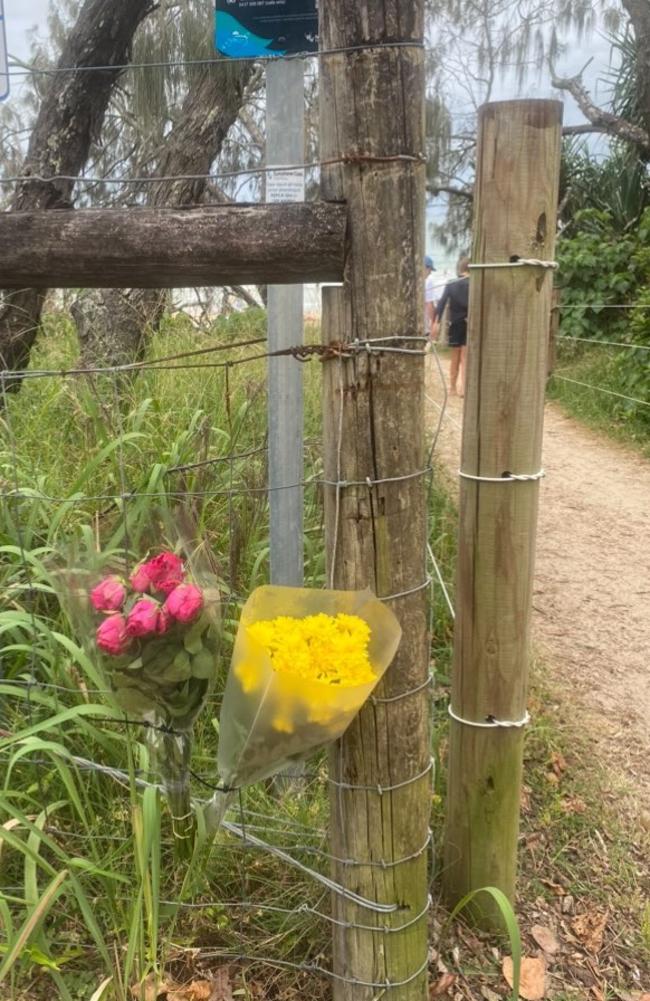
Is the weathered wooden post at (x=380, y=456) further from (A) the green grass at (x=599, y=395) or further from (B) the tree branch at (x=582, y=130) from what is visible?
(B) the tree branch at (x=582, y=130)

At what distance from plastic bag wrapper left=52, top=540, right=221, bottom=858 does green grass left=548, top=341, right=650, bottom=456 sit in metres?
6.37

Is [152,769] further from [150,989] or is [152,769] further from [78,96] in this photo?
[78,96]

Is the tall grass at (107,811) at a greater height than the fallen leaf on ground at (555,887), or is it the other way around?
the tall grass at (107,811)

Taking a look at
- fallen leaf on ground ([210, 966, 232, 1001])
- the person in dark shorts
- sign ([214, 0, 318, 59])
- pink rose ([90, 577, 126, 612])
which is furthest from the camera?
the person in dark shorts

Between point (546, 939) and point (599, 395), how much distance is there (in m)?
7.24

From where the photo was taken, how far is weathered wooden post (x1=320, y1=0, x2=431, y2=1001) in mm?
1479

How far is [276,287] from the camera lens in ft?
7.55

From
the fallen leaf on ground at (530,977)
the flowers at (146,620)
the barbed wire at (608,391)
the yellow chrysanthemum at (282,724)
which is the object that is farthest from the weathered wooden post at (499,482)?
the barbed wire at (608,391)

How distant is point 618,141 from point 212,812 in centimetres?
1124

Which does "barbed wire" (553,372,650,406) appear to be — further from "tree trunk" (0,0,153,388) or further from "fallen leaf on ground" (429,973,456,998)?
"fallen leaf on ground" (429,973,456,998)

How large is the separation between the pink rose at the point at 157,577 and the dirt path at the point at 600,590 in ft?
6.43

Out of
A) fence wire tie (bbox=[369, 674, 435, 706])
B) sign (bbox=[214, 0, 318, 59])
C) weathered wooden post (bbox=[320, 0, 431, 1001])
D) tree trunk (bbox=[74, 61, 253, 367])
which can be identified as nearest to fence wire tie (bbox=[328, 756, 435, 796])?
weathered wooden post (bbox=[320, 0, 431, 1001])

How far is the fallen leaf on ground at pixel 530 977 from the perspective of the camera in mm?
2057

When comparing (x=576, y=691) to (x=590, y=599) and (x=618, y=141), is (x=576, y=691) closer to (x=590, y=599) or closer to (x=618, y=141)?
(x=590, y=599)
